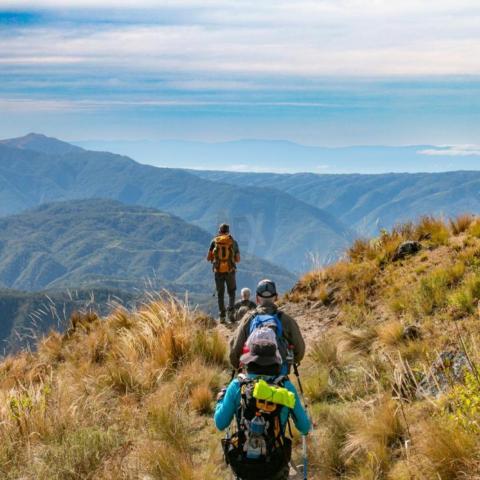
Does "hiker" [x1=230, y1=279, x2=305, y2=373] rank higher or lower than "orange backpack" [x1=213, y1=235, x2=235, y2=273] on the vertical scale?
lower

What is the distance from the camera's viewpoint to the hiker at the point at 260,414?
5.05 metres

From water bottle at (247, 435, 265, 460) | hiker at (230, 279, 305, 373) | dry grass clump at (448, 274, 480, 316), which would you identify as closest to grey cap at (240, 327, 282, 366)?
water bottle at (247, 435, 265, 460)

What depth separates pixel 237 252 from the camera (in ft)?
51.4

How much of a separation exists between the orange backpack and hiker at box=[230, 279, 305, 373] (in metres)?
8.83

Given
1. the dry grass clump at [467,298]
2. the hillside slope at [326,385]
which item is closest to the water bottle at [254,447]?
the hillside slope at [326,385]

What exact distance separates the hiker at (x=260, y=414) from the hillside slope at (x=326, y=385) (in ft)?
3.02

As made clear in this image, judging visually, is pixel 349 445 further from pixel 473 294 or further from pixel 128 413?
pixel 473 294

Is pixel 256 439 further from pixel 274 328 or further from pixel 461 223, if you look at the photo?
pixel 461 223

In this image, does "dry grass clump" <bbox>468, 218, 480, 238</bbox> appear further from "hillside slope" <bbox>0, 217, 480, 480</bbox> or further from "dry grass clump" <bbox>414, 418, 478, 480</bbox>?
"dry grass clump" <bbox>414, 418, 478, 480</bbox>

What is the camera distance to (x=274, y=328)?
6141 millimetres

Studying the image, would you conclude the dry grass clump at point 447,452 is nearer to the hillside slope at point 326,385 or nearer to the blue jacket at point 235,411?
the hillside slope at point 326,385

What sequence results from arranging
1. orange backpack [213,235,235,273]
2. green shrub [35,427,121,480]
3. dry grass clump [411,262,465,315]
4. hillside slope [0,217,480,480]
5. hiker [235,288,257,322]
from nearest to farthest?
hillside slope [0,217,480,480], green shrub [35,427,121,480], dry grass clump [411,262,465,315], hiker [235,288,257,322], orange backpack [213,235,235,273]

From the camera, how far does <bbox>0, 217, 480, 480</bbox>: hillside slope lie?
5938 mm

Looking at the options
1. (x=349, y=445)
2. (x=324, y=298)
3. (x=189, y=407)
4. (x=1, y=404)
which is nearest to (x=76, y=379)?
(x=1, y=404)
